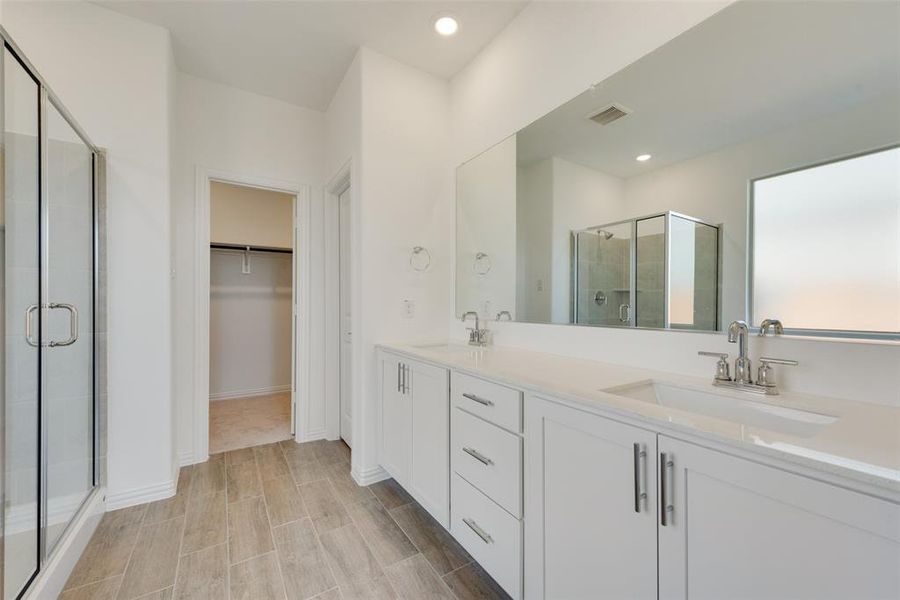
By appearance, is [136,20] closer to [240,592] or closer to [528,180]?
[528,180]

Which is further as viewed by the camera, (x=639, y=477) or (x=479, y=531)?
(x=479, y=531)

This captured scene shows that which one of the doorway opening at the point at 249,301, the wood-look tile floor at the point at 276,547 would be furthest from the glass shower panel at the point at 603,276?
the doorway opening at the point at 249,301

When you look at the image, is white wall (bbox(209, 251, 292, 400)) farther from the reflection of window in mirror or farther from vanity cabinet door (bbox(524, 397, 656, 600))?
the reflection of window in mirror

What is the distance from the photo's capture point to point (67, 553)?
60.6 inches

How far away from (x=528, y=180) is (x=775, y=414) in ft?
4.97

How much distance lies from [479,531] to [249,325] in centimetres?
377

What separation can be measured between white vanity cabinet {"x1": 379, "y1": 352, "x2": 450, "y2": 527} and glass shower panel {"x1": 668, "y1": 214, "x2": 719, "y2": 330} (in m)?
1.01

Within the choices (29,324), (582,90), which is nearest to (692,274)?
(582,90)

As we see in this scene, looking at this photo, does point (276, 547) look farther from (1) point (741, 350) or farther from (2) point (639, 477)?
(1) point (741, 350)

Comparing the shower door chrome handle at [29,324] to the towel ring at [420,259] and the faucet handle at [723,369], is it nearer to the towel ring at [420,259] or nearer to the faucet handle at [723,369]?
the towel ring at [420,259]

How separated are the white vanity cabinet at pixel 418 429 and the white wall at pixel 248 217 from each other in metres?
2.76

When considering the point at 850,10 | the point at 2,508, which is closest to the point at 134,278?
the point at 2,508

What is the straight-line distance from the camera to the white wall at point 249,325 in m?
4.07

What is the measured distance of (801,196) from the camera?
1.09 metres
